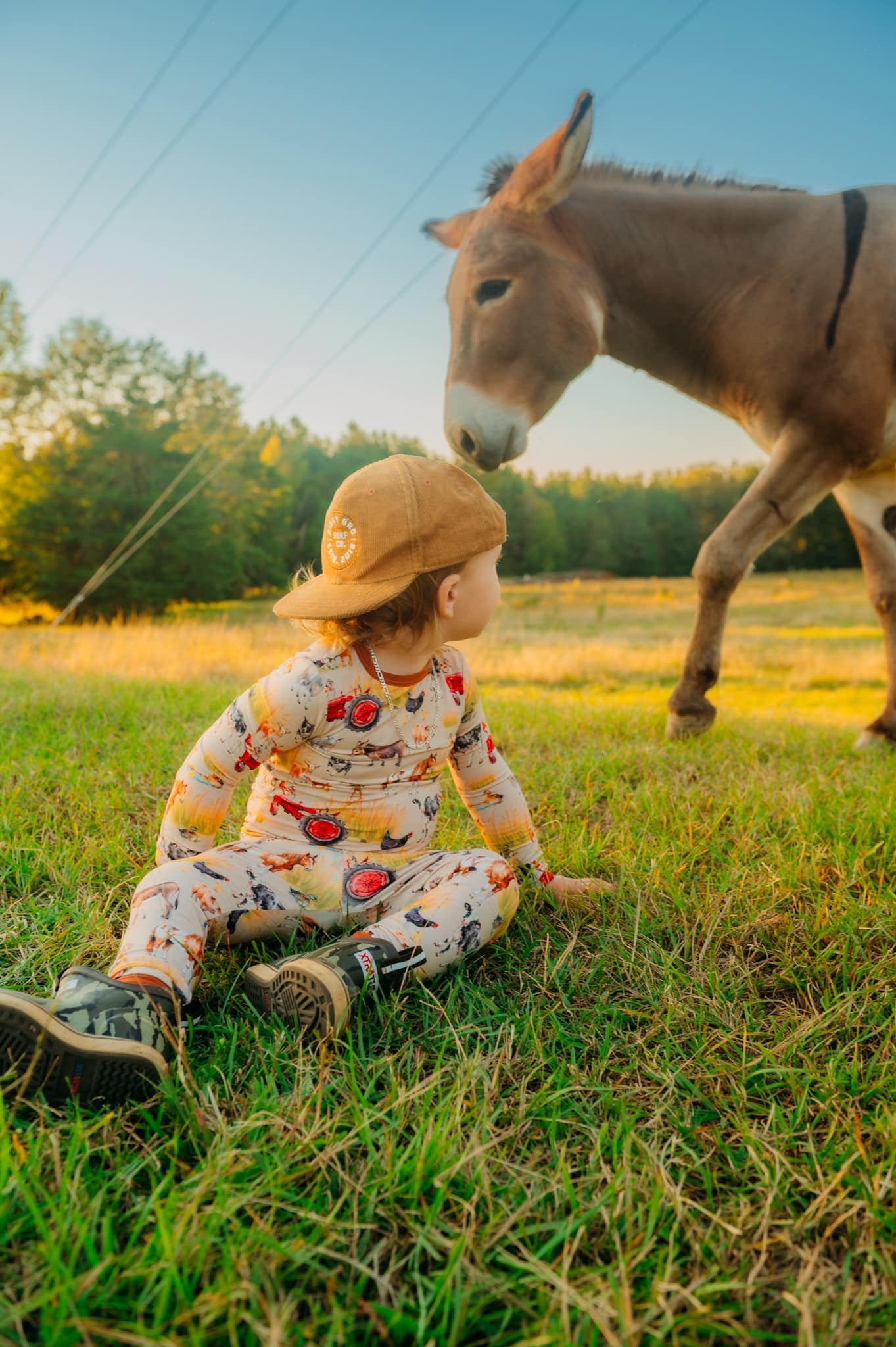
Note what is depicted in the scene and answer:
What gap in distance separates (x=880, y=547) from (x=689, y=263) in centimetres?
149

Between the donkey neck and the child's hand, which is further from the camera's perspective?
the donkey neck

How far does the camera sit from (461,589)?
5.71 feet

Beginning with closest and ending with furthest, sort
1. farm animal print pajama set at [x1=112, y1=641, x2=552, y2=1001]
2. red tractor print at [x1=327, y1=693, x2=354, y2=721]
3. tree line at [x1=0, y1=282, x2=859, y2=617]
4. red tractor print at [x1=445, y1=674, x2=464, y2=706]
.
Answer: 1. farm animal print pajama set at [x1=112, y1=641, x2=552, y2=1001]
2. red tractor print at [x1=327, y1=693, x2=354, y2=721]
3. red tractor print at [x1=445, y1=674, x2=464, y2=706]
4. tree line at [x1=0, y1=282, x2=859, y2=617]

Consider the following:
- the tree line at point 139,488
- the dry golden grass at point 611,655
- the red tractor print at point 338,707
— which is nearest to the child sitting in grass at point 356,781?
the red tractor print at point 338,707

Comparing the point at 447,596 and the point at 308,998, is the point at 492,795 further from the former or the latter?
the point at 308,998

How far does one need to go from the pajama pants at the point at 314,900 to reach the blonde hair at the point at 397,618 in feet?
1.51

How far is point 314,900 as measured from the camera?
172cm

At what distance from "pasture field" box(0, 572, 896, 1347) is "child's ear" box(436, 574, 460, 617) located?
2.34 feet

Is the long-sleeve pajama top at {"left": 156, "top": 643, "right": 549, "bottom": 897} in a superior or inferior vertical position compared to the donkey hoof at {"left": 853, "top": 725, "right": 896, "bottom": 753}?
superior

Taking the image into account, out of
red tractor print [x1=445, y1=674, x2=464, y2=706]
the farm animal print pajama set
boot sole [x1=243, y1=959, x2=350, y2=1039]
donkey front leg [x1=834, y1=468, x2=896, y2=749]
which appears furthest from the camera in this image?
donkey front leg [x1=834, y1=468, x2=896, y2=749]

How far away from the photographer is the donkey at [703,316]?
3098 mm

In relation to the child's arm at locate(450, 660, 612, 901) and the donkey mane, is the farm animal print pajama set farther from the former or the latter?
the donkey mane

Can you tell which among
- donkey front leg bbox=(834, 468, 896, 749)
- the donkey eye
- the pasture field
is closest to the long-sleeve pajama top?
the pasture field

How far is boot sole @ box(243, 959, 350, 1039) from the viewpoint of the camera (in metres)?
1.34
